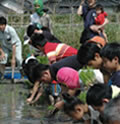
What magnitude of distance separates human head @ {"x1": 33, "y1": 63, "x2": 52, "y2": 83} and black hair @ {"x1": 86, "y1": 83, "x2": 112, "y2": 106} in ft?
6.10

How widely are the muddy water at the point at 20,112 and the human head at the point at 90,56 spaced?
3.64 ft

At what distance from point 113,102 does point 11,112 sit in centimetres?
524

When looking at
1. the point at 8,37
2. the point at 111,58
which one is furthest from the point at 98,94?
the point at 8,37

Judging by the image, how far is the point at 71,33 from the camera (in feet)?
49.2

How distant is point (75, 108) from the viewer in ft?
19.2

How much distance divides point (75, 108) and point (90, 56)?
82 centimetres

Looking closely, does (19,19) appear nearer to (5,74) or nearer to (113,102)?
(5,74)

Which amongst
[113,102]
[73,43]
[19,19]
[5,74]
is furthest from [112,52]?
[19,19]

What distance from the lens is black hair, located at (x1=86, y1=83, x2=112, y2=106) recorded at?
5156 millimetres

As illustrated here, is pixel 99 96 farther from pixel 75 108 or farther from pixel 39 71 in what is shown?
pixel 39 71

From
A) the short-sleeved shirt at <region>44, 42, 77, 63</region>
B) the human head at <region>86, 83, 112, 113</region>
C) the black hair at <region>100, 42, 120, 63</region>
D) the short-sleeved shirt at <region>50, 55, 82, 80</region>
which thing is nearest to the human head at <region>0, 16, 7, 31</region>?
the short-sleeved shirt at <region>44, 42, 77, 63</region>

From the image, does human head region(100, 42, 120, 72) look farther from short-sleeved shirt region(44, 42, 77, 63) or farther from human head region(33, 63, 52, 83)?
short-sleeved shirt region(44, 42, 77, 63)

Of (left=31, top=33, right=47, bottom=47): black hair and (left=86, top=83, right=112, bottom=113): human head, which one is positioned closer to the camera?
(left=86, top=83, right=112, bottom=113): human head

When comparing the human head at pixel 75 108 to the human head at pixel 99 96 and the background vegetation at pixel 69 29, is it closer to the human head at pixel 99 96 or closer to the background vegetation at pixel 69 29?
the human head at pixel 99 96
